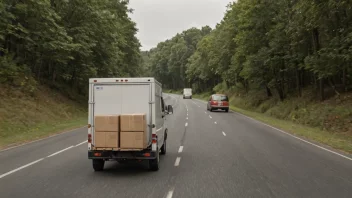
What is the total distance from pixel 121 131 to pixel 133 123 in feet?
1.18

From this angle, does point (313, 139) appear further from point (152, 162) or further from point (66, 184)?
point (66, 184)

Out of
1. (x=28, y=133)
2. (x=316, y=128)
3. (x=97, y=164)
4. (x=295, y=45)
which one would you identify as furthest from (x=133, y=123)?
(x=295, y=45)

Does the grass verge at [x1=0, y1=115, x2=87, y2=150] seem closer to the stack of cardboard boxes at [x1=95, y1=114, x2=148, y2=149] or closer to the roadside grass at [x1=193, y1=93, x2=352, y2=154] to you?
the stack of cardboard boxes at [x1=95, y1=114, x2=148, y2=149]

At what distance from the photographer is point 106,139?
846cm

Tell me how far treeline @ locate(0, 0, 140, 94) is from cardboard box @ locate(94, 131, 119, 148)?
583 inches

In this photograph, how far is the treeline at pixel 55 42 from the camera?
2327 centimetres

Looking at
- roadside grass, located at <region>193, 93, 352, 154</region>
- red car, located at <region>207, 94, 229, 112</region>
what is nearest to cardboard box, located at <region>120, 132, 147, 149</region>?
roadside grass, located at <region>193, 93, 352, 154</region>

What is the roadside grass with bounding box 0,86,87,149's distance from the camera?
17.6 metres

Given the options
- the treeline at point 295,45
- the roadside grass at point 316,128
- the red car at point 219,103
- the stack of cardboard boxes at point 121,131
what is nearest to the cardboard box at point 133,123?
the stack of cardboard boxes at point 121,131

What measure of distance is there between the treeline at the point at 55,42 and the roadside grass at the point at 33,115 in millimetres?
1403

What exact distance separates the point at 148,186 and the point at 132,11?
142ft

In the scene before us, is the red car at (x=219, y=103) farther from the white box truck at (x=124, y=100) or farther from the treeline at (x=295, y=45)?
the white box truck at (x=124, y=100)

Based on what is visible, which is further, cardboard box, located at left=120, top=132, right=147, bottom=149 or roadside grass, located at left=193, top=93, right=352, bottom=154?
roadside grass, located at left=193, top=93, right=352, bottom=154

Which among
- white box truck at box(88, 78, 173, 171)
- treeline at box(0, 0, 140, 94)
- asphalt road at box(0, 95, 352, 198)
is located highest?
treeline at box(0, 0, 140, 94)
